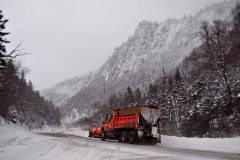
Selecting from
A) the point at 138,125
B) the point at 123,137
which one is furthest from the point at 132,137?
the point at 123,137

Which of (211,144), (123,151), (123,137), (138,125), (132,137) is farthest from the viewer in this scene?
(123,137)

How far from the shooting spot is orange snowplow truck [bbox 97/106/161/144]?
22.3 meters

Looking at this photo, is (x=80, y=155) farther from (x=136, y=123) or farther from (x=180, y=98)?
(x=180, y=98)

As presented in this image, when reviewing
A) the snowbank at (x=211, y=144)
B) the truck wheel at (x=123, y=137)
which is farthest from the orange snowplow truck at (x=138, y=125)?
the snowbank at (x=211, y=144)

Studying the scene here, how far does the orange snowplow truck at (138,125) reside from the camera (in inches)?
879

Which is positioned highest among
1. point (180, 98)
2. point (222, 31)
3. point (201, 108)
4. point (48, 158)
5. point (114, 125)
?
point (222, 31)

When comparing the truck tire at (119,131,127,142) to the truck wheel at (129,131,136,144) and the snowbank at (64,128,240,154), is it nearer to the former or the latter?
the truck wheel at (129,131,136,144)

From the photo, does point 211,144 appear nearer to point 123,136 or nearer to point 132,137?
point 132,137

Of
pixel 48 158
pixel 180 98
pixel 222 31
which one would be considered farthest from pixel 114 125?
pixel 180 98

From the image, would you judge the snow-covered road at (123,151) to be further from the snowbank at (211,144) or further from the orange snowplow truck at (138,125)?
the orange snowplow truck at (138,125)

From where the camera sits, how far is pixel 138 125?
22.2 metres

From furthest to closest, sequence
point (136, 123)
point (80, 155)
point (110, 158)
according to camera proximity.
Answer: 1. point (136, 123)
2. point (80, 155)
3. point (110, 158)

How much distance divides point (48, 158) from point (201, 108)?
24395mm

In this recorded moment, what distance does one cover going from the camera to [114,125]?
82.8 feet
